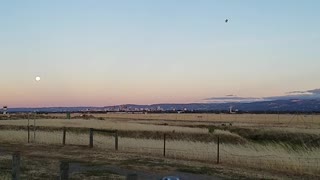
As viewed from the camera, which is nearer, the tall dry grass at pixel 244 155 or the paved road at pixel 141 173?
the paved road at pixel 141 173

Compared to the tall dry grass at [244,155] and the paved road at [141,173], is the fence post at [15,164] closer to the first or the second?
the paved road at [141,173]

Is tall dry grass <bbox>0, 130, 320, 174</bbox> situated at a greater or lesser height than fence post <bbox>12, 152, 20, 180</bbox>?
lesser

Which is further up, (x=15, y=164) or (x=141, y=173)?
(x=15, y=164)

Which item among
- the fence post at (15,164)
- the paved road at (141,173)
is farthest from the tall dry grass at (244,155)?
the fence post at (15,164)

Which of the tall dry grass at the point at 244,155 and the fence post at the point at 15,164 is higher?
the fence post at the point at 15,164

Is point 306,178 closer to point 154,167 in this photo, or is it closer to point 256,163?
point 256,163

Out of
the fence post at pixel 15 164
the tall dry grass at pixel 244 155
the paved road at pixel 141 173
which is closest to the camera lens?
the fence post at pixel 15 164

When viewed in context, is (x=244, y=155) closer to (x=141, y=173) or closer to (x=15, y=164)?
(x=141, y=173)

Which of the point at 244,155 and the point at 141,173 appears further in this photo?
the point at 244,155

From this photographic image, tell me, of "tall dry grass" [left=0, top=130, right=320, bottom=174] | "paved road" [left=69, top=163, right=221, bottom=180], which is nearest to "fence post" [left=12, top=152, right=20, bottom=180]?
"paved road" [left=69, top=163, right=221, bottom=180]

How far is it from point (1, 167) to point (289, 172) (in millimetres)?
11352

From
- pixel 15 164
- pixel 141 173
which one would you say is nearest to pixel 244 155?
pixel 141 173

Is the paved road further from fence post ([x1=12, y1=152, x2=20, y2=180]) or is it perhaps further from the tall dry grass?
fence post ([x1=12, y1=152, x2=20, y2=180])

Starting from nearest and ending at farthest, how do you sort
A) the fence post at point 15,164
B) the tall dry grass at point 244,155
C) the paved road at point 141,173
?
1. the fence post at point 15,164
2. the paved road at point 141,173
3. the tall dry grass at point 244,155
